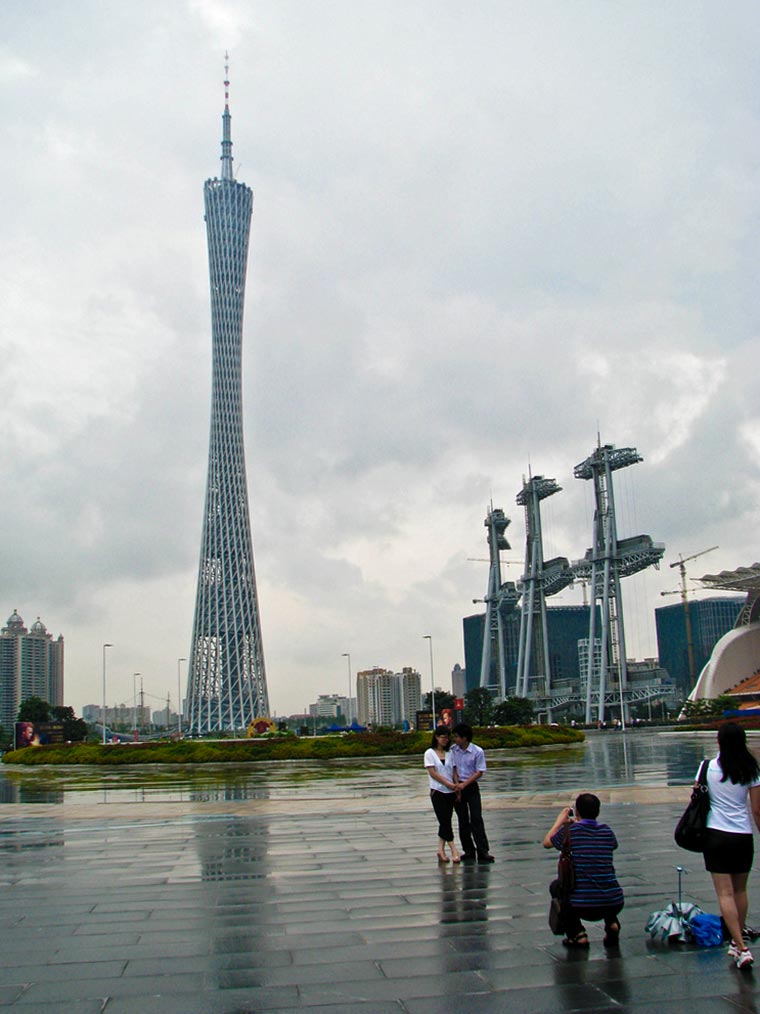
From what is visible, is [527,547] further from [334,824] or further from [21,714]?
[334,824]

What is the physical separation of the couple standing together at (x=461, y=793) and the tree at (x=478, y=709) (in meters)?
61.2

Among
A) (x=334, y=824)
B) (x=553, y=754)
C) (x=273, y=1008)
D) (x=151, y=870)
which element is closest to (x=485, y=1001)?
(x=273, y=1008)

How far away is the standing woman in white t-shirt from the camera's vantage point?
6293 millimetres

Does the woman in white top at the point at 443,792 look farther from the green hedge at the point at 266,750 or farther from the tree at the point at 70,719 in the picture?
the tree at the point at 70,719

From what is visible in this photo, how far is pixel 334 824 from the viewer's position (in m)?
14.5

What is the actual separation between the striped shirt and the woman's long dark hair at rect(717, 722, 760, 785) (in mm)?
892

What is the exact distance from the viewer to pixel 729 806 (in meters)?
6.41

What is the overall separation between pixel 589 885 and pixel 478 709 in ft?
268

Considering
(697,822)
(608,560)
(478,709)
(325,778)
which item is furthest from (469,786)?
(608,560)

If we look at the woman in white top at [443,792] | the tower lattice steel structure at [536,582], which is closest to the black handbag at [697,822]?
the woman in white top at [443,792]

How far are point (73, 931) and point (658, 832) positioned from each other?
296 inches

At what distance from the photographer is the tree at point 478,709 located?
80.5 metres

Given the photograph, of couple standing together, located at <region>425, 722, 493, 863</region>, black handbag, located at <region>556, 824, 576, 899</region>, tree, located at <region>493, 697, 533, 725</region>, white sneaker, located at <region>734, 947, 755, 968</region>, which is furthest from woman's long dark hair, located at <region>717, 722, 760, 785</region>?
tree, located at <region>493, 697, 533, 725</region>

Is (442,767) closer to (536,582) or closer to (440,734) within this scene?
(440,734)
